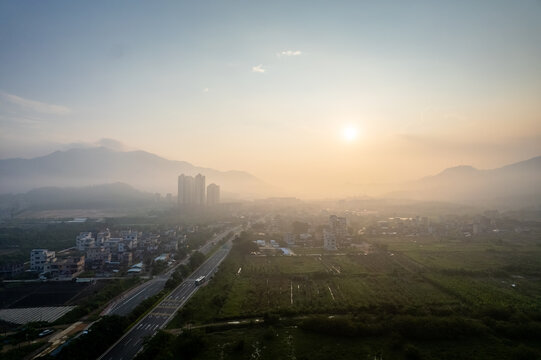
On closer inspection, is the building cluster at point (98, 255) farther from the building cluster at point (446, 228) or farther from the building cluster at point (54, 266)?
the building cluster at point (446, 228)

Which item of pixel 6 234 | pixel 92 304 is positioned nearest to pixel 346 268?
pixel 92 304

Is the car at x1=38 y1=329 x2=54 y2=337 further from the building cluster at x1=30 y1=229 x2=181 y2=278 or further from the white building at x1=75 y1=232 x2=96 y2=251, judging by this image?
the white building at x1=75 y1=232 x2=96 y2=251

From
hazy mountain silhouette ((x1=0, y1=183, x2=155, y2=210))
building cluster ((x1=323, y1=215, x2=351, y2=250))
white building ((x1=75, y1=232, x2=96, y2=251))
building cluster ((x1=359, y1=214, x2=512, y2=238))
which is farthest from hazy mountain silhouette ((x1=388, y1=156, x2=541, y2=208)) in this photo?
white building ((x1=75, y1=232, x2=96, y2=251))

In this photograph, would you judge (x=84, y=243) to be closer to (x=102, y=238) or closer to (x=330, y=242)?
(x=102, y=238)

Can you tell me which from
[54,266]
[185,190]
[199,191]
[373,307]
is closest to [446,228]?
[373,307]

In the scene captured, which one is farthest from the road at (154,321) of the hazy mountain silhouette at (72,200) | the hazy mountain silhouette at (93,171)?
the hazy mountain silhouette at (93,171)

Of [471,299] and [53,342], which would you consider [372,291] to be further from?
[53,342]
